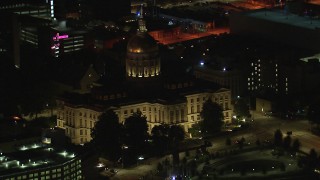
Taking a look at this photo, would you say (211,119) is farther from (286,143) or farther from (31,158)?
(31,158)

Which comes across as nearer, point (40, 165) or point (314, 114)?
point (40, 165)

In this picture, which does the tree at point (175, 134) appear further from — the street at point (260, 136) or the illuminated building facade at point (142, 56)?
the illuminated building facade at point (142, 56)

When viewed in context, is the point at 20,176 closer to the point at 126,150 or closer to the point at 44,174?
the point at 44,174

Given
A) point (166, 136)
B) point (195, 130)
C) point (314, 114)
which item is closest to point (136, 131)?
point (166, 136)

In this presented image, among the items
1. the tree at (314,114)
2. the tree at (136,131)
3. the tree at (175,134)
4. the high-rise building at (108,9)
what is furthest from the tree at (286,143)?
the high-rise building at (108,9)

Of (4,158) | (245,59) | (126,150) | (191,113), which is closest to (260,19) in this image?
(245,59)

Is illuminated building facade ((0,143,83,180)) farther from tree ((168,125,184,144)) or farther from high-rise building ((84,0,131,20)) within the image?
high-rise building ((84,0,131,20))
